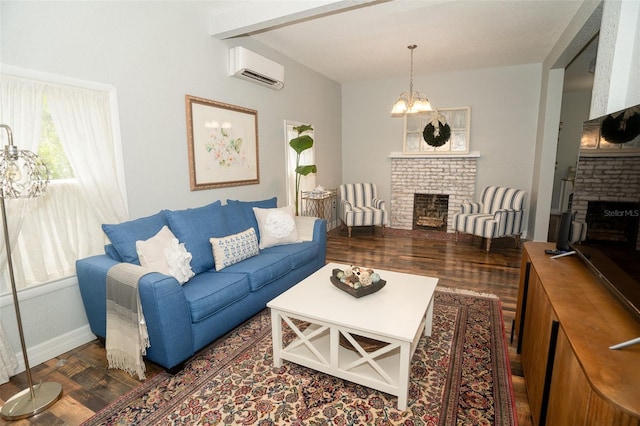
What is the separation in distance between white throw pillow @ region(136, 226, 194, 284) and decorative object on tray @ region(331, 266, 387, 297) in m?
1.13

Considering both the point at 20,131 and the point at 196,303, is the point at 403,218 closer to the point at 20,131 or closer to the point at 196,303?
the point at 196,303

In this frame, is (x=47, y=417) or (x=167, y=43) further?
(x=167, y=43)

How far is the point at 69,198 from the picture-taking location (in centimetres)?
234

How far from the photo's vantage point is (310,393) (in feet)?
6.22

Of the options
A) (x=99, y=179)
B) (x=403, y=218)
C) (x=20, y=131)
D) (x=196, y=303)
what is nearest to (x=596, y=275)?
(x=196, y=303)

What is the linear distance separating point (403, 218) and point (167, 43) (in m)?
4.89

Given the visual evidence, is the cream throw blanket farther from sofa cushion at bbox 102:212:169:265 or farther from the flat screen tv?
the flat screen tv


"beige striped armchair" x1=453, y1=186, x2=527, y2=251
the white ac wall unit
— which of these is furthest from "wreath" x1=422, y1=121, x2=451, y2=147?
the white ac wall unit

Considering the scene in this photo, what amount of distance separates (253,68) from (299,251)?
2.15 meters

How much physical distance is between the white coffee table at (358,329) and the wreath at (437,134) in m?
4.23

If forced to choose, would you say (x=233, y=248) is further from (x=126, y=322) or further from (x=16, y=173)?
(x=16, y=173)

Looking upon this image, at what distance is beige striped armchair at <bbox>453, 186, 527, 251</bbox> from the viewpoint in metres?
4.75


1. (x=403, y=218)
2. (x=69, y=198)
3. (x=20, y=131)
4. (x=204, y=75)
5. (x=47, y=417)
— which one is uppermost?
(x=204, y=75)

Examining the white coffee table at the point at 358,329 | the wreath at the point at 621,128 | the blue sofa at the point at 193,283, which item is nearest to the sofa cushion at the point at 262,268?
the blue sofa at the point at 193,283
